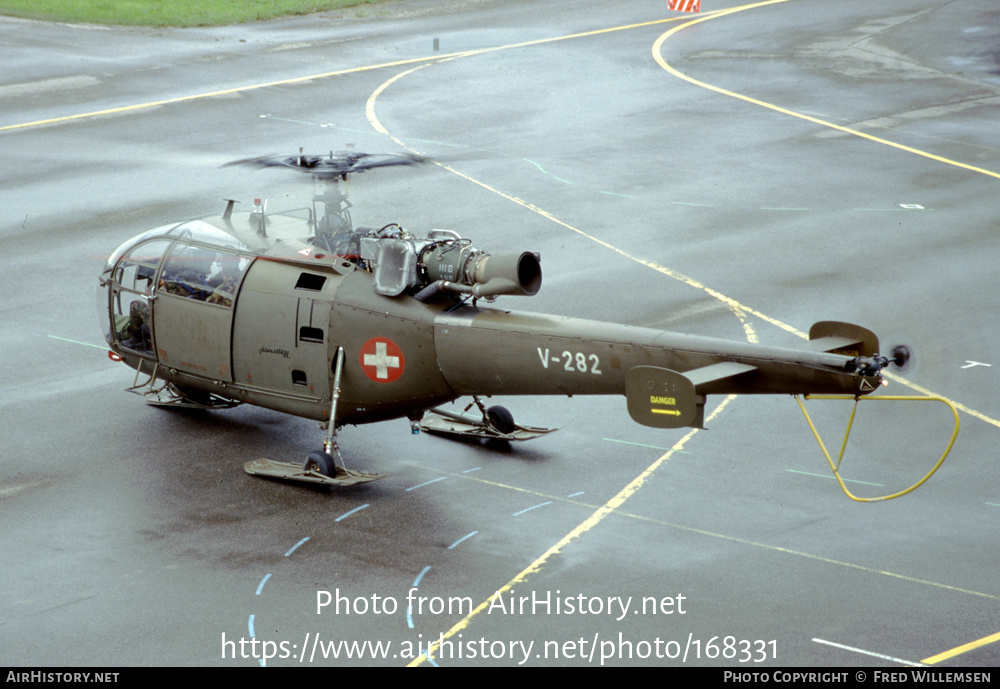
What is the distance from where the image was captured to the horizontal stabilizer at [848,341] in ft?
47.6

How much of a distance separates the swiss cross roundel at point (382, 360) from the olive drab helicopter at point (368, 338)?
0.02 m

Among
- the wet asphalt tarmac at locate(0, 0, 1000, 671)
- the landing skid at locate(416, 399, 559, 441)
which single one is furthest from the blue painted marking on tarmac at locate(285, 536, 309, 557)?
the landing skid at locate(416, 399, 559, 441)

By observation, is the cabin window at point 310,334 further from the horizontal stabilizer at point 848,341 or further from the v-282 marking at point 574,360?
the horizontal stabilizer at point 848,341

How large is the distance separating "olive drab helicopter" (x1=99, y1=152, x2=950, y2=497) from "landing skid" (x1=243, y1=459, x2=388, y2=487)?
0.12 feet

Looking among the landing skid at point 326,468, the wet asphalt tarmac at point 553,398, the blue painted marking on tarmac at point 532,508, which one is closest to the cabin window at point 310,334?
the landing skid at point 326,468

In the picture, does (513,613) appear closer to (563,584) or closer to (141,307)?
(563,584)

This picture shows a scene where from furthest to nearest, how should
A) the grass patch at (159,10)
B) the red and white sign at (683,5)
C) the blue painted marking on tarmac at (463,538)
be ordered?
1. the red and white sign at (683,5)
2. the grass patch at (159,10)
3. the blue painted marking on tarmac at (463,538)

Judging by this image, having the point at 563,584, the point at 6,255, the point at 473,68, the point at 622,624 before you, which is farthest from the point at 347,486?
the point at 473,68

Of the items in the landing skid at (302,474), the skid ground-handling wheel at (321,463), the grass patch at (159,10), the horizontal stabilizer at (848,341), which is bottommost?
the landing skid at (302,474)

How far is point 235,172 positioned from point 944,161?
20.5 meters

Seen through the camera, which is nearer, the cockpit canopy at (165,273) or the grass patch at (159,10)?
the cockpit canopy at (165,273)

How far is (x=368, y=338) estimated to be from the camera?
17672mm

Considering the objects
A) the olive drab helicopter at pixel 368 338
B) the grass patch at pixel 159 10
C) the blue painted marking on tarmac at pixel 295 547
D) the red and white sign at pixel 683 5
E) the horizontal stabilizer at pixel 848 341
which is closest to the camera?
the horizontal stabilizer at pixel 848 341

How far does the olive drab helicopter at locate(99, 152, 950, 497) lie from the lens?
14.8 metres
